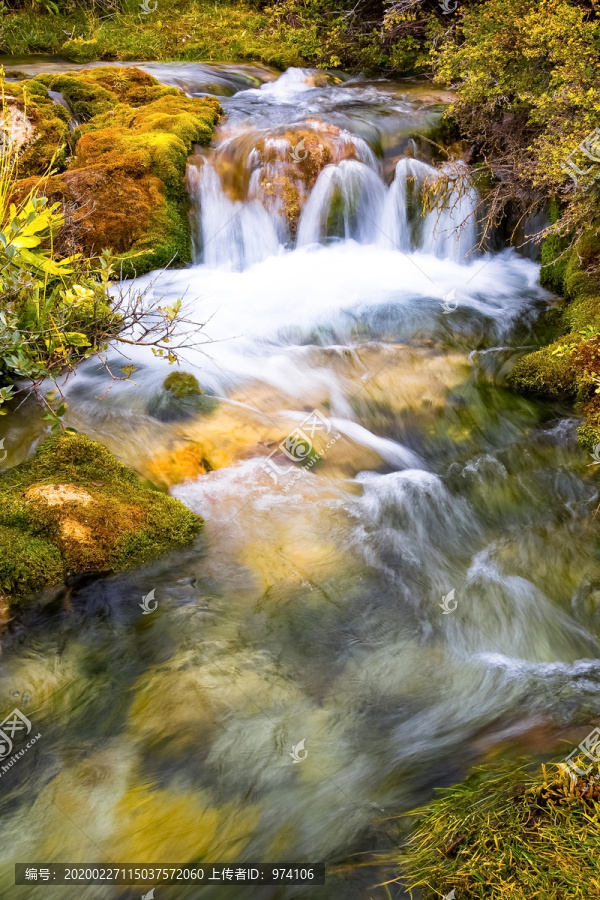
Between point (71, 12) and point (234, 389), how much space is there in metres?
12.1

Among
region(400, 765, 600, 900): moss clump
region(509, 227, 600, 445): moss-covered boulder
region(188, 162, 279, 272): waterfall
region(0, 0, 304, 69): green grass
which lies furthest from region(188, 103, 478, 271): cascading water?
region(400, 765, 600, 900): moss clump

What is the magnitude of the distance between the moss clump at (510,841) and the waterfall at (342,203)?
7.18m

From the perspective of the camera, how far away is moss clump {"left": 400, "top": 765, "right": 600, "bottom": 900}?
7.97 feet

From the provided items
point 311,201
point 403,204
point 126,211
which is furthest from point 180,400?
point 403,204

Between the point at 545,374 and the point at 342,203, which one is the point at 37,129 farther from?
the point at 545,374

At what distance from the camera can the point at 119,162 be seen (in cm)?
761

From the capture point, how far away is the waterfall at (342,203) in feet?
27.6

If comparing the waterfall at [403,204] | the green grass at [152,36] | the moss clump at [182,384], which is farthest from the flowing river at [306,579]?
the green grass at [152,36]

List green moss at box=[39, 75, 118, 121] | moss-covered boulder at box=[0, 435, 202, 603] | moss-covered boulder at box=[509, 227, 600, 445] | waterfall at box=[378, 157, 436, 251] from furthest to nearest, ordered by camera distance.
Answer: green moss at box=[39, 75, 118, 121] < waterfall at box=[378, 157, 436, 251] < moss-covered boulder at box=[509, 227, 600, 445] < moss-covered boulder at box=[0, 435, 202, 603]

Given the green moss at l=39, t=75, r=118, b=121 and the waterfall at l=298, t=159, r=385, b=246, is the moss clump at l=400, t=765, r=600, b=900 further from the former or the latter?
the green moss at l=39, t=75, r=118, b=121

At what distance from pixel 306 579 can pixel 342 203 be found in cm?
601

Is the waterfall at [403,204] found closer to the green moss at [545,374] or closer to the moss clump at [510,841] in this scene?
the green moss at [545,374]

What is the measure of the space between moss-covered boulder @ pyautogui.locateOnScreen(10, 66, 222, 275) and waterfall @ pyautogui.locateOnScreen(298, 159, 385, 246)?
172 cm

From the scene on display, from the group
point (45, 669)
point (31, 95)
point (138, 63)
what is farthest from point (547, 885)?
point (138, 63)
